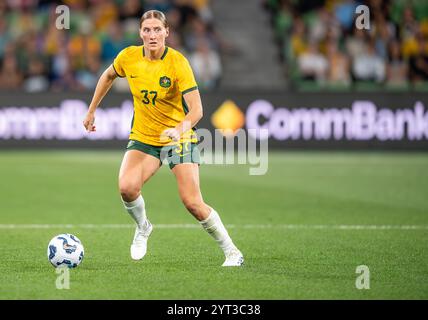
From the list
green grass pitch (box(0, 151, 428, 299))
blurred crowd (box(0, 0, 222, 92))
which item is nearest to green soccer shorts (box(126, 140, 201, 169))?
green grass pitch (box(0, 151, 428, 299))

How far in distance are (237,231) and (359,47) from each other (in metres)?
13.6

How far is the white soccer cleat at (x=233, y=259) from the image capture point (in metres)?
8.43

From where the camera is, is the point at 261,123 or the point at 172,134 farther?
the point at 261,123

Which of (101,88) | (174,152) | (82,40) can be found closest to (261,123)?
(82,40)

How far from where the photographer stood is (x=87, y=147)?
846 inches

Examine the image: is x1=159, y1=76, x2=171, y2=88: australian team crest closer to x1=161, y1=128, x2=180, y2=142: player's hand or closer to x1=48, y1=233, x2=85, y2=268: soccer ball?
x1=161, y1=128, x2=180, y2=142: player's hand

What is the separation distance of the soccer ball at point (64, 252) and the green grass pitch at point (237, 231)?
139 millimetres

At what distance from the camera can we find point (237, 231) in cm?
1096

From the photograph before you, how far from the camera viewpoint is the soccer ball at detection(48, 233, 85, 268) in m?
8.12

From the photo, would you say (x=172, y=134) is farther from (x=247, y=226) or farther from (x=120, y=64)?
(x=247, y=226)

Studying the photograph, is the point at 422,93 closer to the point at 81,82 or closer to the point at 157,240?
the point at 81,82

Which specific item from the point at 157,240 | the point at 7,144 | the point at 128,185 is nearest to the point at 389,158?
the point at 7,144

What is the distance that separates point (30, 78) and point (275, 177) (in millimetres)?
7582

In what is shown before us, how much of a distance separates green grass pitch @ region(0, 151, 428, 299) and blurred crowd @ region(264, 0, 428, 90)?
3857 mm
